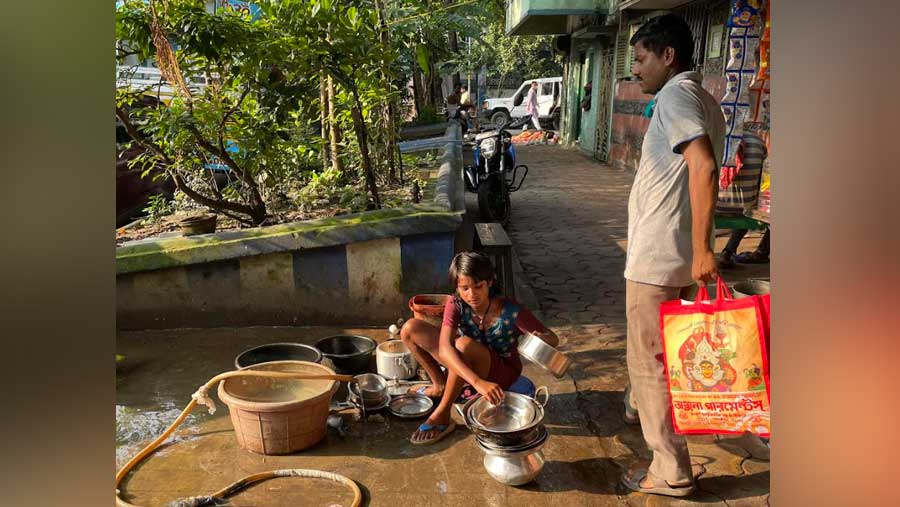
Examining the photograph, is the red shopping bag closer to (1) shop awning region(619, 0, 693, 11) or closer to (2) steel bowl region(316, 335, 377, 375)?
(2) steel bowl region(316, 335, 377, 375)

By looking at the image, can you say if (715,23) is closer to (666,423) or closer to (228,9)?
(228,9)

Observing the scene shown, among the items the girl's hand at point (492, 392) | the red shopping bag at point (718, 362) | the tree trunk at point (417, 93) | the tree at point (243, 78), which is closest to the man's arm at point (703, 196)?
the red shopping bag at point (718, 362)

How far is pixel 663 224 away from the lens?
9.93 feet

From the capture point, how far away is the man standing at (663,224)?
2908 millimetres

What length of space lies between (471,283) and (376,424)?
1.02 metres

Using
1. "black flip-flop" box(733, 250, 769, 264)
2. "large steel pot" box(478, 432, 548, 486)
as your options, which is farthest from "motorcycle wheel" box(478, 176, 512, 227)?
"large steel pot" box(478, 432, 548, 486)

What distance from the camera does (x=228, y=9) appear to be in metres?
6.15

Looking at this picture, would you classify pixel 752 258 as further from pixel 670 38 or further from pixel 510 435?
pixel 510 435

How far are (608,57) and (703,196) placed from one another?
1458 cm

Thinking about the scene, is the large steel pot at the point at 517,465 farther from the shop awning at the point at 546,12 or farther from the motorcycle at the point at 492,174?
the shop awning at the point at 546,12

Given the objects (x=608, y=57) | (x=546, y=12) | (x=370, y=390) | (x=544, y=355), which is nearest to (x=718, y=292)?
(x=544, y=355)
